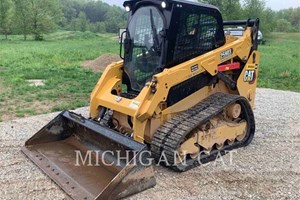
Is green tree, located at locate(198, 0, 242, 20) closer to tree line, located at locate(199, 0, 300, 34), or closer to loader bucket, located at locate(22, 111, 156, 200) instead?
tree line, located at locate(199, 0, 300, 34)

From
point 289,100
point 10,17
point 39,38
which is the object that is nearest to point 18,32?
point 10,17

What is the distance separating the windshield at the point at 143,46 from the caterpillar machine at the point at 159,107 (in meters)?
0.01

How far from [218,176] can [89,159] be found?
1688 mm

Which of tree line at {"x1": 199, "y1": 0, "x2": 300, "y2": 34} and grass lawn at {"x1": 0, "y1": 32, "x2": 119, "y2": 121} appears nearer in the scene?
grass lawn at {"x1": 0, "y1": 32, "x2": 119, "y2": 121}

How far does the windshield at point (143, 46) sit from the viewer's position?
5348mm

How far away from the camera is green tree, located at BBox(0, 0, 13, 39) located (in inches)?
1921

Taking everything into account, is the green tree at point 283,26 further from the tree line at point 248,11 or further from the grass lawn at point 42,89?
the grass lawn at point 42,89

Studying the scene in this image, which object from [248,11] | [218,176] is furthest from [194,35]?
[248,11]

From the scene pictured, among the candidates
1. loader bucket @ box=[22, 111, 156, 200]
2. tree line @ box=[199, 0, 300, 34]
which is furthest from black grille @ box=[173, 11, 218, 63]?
tree line @ box=[199, 0, 300, 34]

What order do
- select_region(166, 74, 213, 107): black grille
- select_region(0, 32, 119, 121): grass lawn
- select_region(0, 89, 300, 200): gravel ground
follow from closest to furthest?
select_region(0, 89, 300, 200): gravel ground, select_region(166, 74, 213, 107): black grille, select_region(0, 32, 119, 121): grass lawn

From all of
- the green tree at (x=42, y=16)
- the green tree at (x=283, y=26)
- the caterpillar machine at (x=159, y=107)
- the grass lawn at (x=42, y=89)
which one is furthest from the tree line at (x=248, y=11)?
the caterpillar machine at (x=159, y=107)

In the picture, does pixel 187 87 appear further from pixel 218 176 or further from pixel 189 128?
pixel 218 176

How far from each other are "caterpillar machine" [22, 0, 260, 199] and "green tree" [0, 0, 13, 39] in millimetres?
47074

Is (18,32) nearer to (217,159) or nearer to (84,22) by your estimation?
(84,22)
